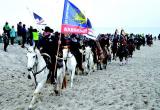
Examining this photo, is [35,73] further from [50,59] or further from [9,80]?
[9,80]

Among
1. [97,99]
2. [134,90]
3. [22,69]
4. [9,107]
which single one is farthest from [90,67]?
[9,107]

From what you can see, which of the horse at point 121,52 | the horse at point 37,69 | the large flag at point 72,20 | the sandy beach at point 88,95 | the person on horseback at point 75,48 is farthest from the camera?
the horse at point 121,52

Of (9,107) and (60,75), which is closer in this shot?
(9,107)

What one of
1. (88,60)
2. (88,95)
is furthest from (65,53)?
(88,60)

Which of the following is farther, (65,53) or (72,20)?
(65,53)

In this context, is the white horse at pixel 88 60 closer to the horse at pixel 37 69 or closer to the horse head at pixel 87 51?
the horse head at pixel 87 51

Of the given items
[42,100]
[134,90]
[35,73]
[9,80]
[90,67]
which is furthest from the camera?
[90,67]

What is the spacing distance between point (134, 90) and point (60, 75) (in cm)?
298

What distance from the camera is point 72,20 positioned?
14086mm

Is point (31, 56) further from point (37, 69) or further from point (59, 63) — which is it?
point (59, 63)

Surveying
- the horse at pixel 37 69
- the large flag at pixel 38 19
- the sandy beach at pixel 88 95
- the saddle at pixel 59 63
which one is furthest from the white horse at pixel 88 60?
the horse at pixel 37 69

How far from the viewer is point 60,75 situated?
44.6 feet

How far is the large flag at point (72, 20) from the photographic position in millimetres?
13648

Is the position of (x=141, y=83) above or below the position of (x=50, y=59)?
below
